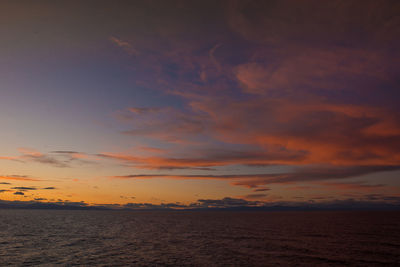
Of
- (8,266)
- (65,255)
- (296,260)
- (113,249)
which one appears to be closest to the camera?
(8,266)

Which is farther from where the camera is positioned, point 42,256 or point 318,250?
point 318,250

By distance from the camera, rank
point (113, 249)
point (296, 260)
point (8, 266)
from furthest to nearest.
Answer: point (113, 249) < point (296, 260) < point (8, 266)

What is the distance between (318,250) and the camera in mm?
53312

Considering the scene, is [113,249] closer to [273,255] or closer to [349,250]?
[273,255]

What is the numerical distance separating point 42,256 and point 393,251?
202ft

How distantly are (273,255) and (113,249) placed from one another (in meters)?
30.3

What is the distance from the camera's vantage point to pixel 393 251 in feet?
166

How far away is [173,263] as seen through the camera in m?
40.8

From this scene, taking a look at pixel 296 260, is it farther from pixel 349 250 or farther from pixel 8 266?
pixel 8 266

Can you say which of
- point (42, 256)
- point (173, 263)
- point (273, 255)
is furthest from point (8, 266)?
point (273, 255)

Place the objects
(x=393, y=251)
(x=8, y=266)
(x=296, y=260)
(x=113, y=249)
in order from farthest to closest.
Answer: (x=113, y=249) < (x=393, y=251) < (x=296, y=260) < (x=8, y=266)

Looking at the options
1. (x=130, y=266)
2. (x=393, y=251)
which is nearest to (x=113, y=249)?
(x=130, y=266)

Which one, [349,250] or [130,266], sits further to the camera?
[349,250]

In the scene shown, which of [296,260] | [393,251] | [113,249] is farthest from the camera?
[113,249]
